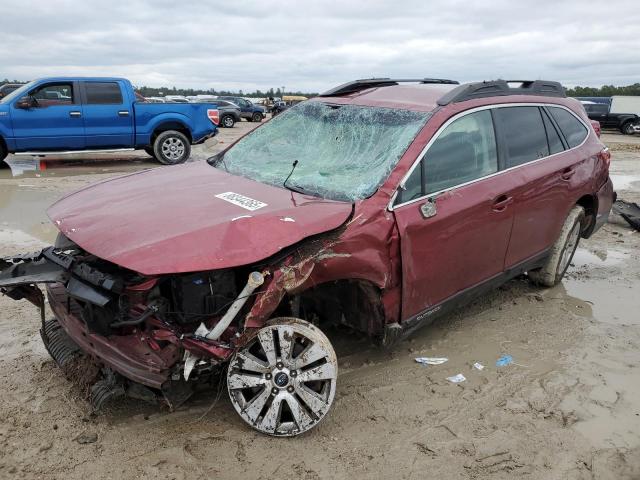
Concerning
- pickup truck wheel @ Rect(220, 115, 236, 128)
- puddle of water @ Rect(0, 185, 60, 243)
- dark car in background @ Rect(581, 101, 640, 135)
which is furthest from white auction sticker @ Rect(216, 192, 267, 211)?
pickup truck wheel @ Rect(220, 115, 236, 128)

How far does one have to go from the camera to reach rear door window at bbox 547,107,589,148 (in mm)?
4781

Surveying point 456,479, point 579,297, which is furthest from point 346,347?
point 579,297

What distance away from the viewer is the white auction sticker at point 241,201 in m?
3.03

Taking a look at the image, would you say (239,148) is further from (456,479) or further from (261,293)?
(456,479)

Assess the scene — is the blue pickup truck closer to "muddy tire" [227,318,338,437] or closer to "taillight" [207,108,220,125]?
"taillight" [207,108,220,125]

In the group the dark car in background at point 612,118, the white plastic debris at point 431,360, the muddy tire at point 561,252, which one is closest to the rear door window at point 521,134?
the muddy tire at point 561,252

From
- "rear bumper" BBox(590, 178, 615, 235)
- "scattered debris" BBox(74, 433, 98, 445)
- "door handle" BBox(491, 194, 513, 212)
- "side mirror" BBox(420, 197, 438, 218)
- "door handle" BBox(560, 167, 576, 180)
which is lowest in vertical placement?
"scattered debris" BBox(74, 433, 98, 445)

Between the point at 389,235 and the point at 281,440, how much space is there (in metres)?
1.25

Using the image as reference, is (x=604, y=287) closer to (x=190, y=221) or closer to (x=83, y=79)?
(x=190, y=221)

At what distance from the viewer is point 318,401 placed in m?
2.91

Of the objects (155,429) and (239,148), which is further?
(239,148)

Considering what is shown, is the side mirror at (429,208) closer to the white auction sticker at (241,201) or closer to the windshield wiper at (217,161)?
the white auction sticker at (241,201)

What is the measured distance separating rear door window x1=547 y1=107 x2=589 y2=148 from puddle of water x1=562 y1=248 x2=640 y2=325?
4.69ft

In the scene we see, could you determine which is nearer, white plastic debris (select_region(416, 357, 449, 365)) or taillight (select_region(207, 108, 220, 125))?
white plastic debris (select_region(416, 357, 449, 365))
